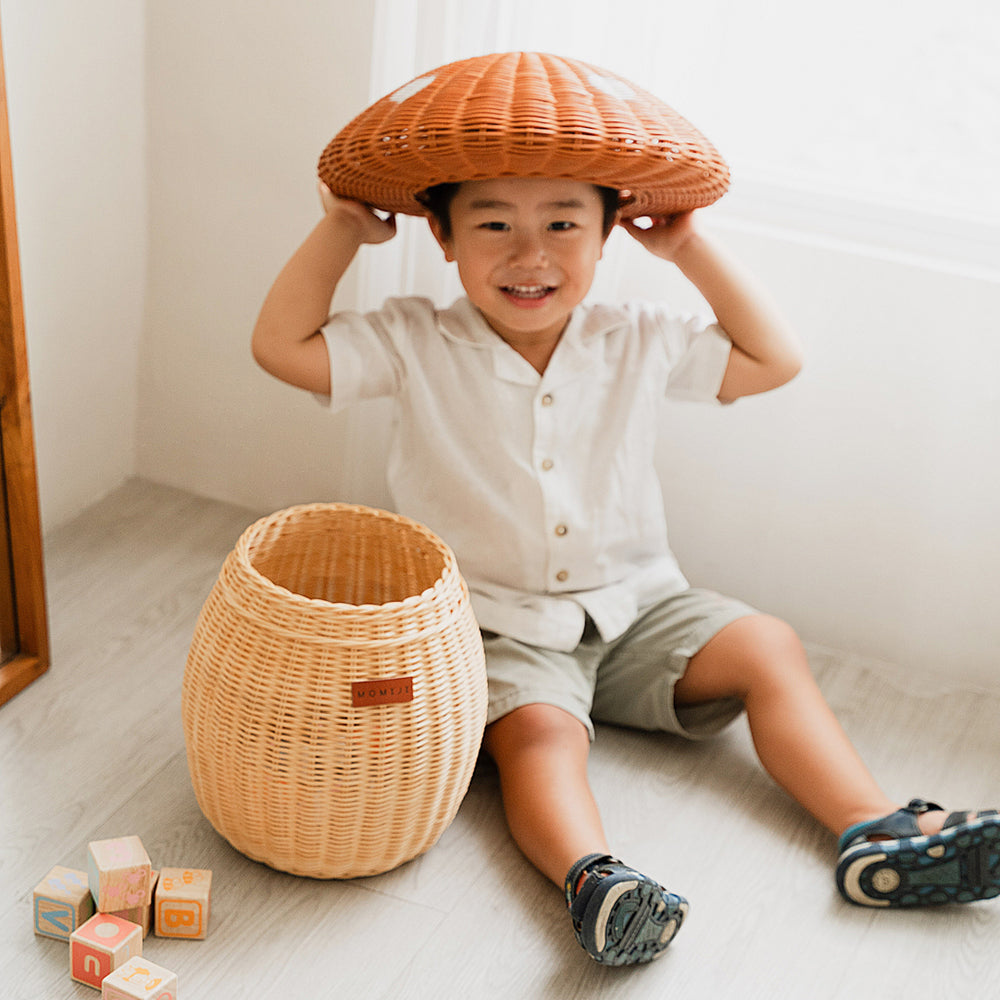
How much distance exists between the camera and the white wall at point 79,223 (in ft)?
5.08

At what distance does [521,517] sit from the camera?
141 cm

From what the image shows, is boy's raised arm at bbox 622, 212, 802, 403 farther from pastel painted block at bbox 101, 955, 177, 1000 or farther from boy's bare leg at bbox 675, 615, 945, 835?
pastel painted block at bbox 101, 955, 177, 1000

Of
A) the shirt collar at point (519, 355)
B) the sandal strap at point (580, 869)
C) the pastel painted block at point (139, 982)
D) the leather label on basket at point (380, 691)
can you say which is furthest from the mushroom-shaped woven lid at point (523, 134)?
the pastel painted block at point (139, 982)

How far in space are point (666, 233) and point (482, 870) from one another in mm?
705

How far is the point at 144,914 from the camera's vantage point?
1.13 metres

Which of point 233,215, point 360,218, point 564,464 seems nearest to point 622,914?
point 564,464

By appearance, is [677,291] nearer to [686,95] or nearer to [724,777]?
[686,95]

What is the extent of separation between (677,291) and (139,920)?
38.4 inches

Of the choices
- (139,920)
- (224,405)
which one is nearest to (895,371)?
(224,405)

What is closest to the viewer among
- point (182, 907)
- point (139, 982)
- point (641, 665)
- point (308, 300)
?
point (139, 982)

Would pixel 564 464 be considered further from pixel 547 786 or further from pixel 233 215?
pixel 233 215

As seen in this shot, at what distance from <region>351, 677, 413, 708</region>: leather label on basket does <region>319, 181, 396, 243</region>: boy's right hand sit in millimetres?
509

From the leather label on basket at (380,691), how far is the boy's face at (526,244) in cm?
42

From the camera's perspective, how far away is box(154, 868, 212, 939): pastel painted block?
1.12 m
